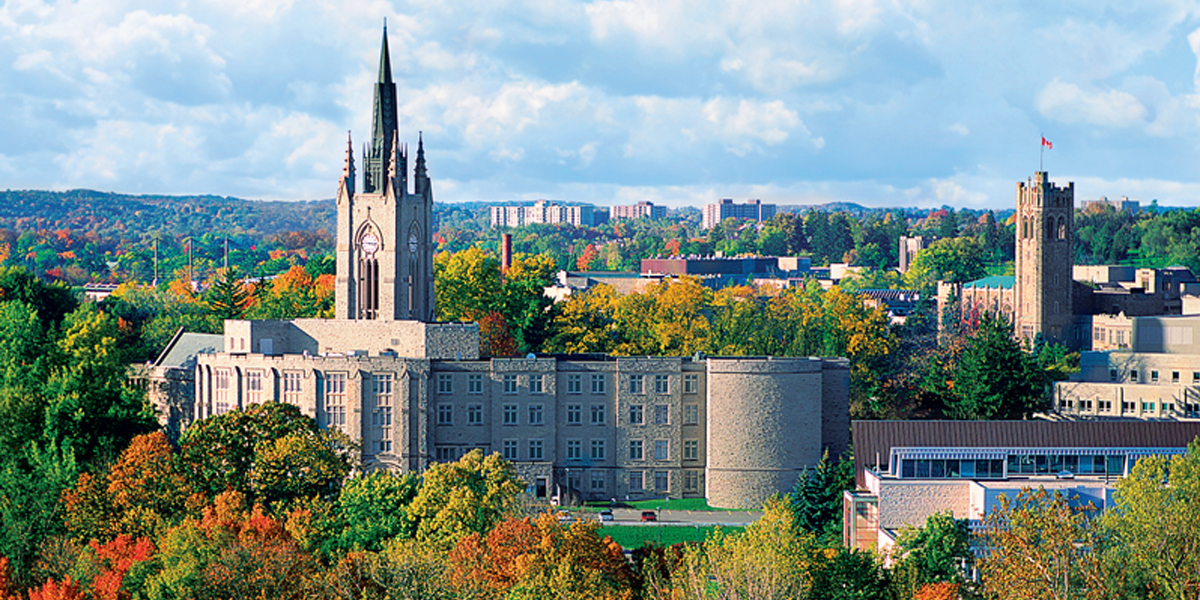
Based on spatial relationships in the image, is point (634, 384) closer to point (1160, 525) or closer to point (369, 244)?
point (369, 244)

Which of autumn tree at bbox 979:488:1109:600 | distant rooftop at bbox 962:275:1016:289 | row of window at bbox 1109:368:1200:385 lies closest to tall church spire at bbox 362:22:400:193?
row of window at bbox 1109:368:1200:385

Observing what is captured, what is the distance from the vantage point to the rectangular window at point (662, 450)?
93938mm

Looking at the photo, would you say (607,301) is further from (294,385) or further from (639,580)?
(639,580)

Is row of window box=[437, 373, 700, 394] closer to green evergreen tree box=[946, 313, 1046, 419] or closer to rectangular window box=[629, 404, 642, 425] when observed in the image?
rectangular window box=[629, 404, 642, 425]

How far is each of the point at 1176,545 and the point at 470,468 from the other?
101 feet

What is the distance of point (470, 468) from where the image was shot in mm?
77000

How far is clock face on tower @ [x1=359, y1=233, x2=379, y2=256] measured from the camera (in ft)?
349

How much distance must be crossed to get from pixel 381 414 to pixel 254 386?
7179 mm

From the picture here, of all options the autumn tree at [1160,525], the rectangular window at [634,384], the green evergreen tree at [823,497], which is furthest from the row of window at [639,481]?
the autumn tree at [1160,525]

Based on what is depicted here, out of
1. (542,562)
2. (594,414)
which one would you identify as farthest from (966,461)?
(542,562)

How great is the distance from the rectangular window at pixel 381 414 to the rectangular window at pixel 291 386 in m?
4.00

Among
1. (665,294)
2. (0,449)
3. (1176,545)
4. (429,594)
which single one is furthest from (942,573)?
(665,294)

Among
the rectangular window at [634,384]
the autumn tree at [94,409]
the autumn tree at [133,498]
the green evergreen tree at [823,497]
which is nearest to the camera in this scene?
the autumn tree at [133,498]

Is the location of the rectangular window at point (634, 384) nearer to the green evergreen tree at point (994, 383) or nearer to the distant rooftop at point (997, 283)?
the green evergreen tree at point (994, 383)
